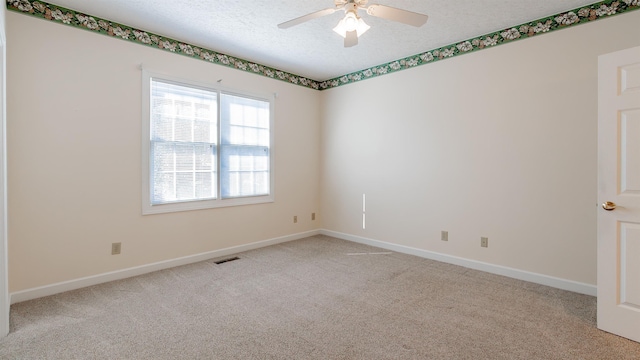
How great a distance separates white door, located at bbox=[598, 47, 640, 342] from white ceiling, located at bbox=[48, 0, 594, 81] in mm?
1049

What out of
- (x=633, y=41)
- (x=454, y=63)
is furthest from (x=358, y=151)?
(x=633, y=41)

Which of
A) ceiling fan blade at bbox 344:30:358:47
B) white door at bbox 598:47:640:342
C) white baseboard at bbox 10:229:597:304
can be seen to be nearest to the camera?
white door at bbox 598:47:640:342

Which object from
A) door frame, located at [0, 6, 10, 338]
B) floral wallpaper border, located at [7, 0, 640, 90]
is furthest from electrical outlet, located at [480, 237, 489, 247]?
door frame, located at [0, 6, 10, 338]

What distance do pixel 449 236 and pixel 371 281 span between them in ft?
4.21

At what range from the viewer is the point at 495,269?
11.0 feet

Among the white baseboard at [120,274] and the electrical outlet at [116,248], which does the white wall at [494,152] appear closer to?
the white baseboard at [120,274]

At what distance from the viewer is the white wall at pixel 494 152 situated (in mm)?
2818

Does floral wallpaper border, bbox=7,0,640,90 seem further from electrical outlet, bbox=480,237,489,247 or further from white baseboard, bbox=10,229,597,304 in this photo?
white baseboard, bbox=10,229,597,304

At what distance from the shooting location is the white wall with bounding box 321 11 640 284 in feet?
9.25

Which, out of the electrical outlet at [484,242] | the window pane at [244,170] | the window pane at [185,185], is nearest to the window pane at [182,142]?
the window pane at [185,185]

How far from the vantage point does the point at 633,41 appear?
2.57 meters

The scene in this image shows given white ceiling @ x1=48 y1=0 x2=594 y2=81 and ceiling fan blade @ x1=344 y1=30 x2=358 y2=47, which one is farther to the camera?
white ceiling @ x1=48 y1=0 x2=594 y2=81

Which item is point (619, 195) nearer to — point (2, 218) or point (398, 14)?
point (398, 14)

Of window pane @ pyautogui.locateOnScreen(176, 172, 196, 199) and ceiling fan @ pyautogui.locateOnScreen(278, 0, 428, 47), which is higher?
ceiling fan @ pyautogui.locateOnScreen(278, 0, 428, 47)
